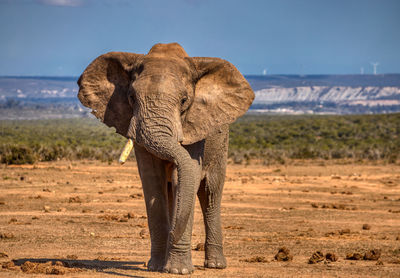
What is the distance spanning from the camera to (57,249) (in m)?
11.9

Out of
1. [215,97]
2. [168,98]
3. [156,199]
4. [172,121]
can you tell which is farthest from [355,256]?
[168,98]

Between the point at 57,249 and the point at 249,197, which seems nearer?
the point at 57,249

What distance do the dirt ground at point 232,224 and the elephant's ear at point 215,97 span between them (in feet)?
6.17

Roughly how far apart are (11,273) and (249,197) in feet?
41.2

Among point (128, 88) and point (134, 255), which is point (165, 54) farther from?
point (134, 255)

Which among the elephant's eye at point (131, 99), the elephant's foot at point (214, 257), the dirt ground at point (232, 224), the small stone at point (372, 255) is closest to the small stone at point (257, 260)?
the dirt ground at point (232, 224)

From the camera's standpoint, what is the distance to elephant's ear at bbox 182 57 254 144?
9.41m

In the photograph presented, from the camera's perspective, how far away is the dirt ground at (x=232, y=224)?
10367 mm

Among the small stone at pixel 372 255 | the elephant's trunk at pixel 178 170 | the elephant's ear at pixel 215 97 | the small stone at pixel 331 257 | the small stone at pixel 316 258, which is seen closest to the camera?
the elephant's trunk at pixel 178 170

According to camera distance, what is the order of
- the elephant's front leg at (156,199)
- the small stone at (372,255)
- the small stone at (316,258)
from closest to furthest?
the elephant's front leg at (156,199), the small stone at (316,258), the small stone at (372,255)

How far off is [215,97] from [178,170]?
62.9 inches

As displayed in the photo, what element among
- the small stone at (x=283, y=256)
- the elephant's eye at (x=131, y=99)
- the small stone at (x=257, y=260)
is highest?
the elephant's eye at (x=131, y=99)

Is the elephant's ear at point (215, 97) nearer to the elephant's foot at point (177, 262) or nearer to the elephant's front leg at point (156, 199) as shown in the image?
the elephant's front leg at point (156, 199)

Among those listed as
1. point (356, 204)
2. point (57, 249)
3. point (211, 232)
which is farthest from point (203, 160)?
point (356, 204)
